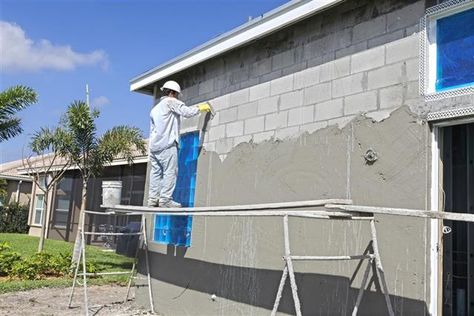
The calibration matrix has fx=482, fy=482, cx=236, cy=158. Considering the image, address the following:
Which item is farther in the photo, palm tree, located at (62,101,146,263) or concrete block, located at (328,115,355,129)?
palm tree, located at (62,101,146,263)

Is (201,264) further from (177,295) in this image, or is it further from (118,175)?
(118,175)

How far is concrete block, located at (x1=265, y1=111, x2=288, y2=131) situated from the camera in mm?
5920

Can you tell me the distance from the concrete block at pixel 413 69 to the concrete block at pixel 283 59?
1.75 meters

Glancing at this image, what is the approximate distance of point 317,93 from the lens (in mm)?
5484

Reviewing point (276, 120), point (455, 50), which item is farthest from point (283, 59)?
point (455, 50)

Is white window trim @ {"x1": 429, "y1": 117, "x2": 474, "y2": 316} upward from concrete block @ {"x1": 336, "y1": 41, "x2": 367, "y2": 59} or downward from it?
downward

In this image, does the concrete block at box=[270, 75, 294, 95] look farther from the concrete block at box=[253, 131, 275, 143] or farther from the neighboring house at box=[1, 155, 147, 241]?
the neighboring house at box=[1, 155, 147, 241]

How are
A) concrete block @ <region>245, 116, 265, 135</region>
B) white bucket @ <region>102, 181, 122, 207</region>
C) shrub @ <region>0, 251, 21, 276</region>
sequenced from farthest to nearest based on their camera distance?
1. shrub @ <region>0, 251, 21, 276</region>
2. white bucket @ <region>102, 181, 122, 207</region>
3. concrete block @ <region>245, 116, 265, 135</region>

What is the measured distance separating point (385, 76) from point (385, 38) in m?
0.39

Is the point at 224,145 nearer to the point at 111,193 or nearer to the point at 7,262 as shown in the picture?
the point at 111,193

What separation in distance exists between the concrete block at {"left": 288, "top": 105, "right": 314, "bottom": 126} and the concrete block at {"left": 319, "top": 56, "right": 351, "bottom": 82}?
1.22 ft

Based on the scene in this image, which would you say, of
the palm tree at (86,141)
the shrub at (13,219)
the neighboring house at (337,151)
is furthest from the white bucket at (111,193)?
the shrub at (13,219)

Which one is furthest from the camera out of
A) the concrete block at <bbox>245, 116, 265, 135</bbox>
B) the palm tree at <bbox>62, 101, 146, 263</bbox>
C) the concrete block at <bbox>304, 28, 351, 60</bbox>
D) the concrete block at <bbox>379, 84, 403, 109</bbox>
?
the palm tree at <bbox>62, 101, 146, 263</bbox>

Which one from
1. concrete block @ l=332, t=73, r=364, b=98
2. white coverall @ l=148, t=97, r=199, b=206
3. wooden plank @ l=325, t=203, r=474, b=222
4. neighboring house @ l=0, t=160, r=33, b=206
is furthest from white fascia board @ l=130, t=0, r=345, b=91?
neighboring house @ l=0, t=160, r=33, b=206
